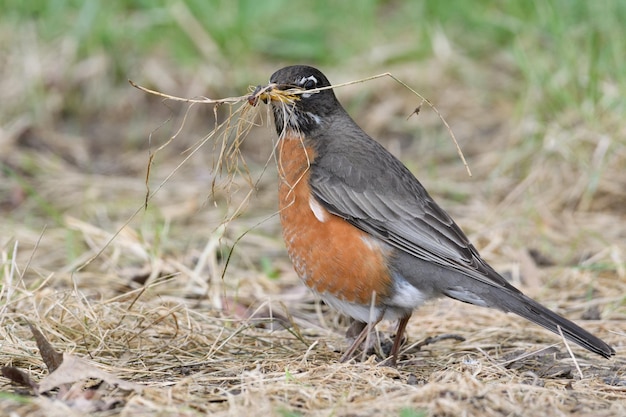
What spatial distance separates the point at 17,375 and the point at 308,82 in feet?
6.87

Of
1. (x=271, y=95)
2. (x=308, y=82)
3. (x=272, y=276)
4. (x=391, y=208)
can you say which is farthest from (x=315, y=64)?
(x=391, y=208)

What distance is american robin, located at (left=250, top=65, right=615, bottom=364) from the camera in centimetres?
424

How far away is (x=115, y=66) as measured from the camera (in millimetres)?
8461

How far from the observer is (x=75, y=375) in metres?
3.44

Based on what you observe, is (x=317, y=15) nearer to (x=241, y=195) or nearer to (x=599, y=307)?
(x=241, y=195)

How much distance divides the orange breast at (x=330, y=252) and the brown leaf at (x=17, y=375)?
141 cm

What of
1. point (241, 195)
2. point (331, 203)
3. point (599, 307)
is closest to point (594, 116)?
point (599, 307)

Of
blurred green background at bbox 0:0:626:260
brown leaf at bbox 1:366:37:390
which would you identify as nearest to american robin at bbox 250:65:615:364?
brown leaf at bbox 1:366:37:390

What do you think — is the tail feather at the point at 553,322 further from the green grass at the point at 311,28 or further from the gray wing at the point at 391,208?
the green grass at the point at 311,28

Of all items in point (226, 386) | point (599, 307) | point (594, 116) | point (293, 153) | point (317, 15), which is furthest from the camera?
point (317, 15)

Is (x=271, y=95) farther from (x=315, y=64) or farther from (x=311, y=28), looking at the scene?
(x=311, y=28)

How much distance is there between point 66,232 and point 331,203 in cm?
232

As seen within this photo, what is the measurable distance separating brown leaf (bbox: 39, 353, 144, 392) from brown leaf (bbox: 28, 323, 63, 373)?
0.11 m

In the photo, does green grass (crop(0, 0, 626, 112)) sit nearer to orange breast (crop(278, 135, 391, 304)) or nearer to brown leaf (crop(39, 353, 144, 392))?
orange breast (crop(278, 135, 391, 304))
